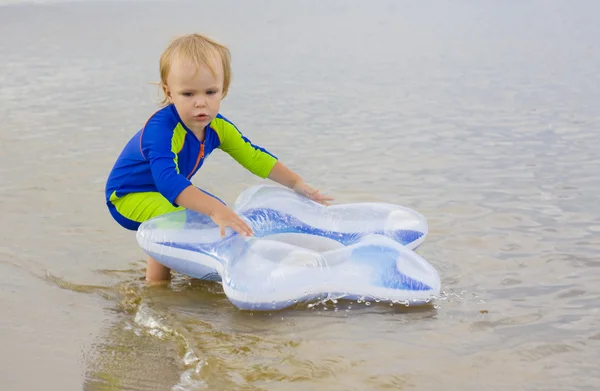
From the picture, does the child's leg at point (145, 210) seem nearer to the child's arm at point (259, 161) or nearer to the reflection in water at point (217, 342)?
the reflection in water at point (217, 342)

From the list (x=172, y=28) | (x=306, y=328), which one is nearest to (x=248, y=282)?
(x=306, y=328)

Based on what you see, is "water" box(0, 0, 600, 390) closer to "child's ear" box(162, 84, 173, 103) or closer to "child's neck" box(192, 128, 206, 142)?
"child's neck" box(192, 128, 206, 142)

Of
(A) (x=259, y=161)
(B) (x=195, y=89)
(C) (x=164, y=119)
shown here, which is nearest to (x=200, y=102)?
(B) (x=195, y=89)

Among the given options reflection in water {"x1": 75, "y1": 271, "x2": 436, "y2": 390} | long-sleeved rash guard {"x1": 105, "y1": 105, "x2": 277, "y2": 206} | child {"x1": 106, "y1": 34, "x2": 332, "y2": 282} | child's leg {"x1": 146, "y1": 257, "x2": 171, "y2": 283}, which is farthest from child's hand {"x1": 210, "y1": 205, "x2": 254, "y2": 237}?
child's leg {"x1": 146, "y1": 257, "x2": 171, "y2": 283}

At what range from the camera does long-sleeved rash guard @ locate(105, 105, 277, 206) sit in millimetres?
3270

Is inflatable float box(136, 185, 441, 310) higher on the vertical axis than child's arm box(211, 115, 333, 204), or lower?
lower

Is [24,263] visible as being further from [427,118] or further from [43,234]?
[427,118]

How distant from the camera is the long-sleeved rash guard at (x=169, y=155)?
10.7ft

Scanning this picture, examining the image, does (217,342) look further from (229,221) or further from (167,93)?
(167,93)

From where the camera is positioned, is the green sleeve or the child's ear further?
the green sleeve

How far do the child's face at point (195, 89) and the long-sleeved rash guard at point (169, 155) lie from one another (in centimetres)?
11

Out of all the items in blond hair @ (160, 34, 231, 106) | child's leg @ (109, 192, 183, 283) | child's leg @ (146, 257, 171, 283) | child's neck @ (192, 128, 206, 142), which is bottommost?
child's leg @ (146, 257, 171, 283)

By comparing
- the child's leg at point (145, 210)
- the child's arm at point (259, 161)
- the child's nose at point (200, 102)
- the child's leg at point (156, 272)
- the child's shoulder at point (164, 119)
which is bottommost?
the child's leg at point (156, 272)

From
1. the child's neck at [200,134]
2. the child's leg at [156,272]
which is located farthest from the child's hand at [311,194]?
the child's leg at [156,272]
